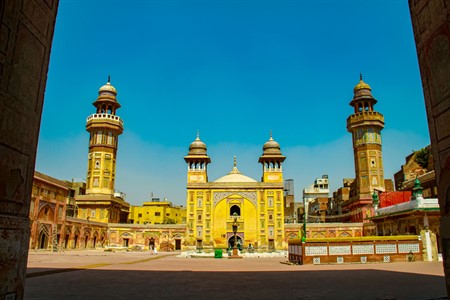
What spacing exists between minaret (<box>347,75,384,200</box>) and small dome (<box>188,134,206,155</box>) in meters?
19.4

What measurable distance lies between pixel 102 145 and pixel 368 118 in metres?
34.4

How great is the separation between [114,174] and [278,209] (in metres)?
22.1

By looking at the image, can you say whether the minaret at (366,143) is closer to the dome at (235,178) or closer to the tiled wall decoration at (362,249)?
the dome at (235,178)

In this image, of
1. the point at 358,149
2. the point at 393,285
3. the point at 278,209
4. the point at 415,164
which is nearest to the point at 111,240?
the point at 278,209

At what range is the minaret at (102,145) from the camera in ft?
158

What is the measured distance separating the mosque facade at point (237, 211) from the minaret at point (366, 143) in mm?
9637

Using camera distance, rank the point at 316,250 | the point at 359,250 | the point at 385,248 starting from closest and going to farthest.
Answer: the point at 316,250, the point at 359,250, the point at 385,248

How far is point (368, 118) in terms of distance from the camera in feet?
155

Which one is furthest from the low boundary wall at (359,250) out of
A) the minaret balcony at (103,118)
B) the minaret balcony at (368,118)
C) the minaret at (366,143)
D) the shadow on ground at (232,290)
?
the minaret balcony at (103,118)

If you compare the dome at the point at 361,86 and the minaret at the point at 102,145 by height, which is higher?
the dome at the point at 361,86

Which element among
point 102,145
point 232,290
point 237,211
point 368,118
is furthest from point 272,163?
point 232,290

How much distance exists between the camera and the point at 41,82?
17.2 ft

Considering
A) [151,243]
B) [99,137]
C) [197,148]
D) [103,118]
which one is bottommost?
[151,243]

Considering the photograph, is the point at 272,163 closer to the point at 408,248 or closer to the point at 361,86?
the point at 361,86
